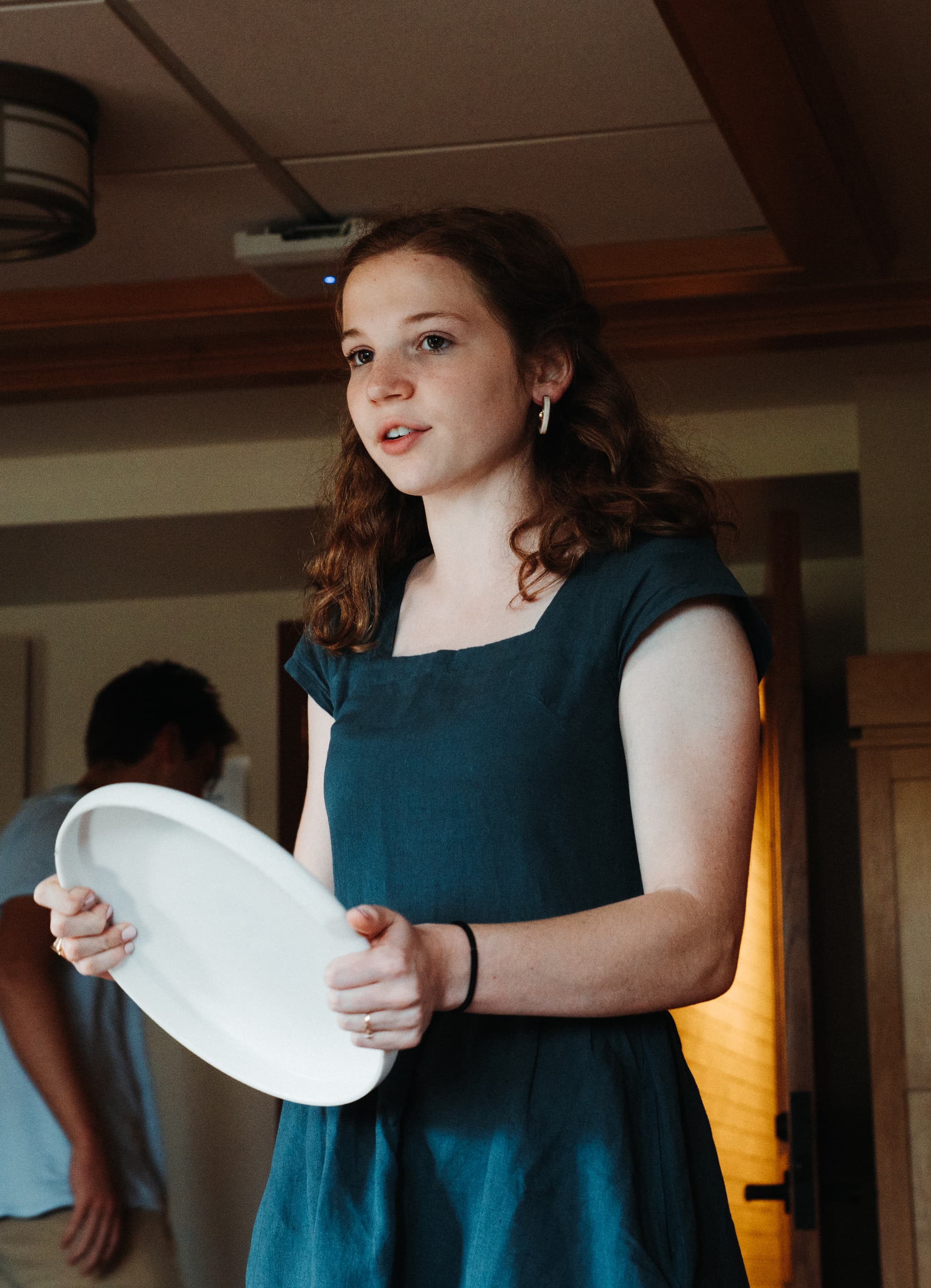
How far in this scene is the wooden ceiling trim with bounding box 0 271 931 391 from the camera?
307 cm

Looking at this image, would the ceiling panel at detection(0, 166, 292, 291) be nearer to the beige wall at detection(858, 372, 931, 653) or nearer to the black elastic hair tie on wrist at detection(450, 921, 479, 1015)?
the beige wall at detection(858, 372, 931, 653)

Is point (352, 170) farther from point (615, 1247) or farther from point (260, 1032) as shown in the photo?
point (615, 1247)

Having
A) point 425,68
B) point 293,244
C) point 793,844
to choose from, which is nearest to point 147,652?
point 293,244

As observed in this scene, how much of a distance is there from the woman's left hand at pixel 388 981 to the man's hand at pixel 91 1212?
2.14 metres

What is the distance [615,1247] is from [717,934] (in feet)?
0.74

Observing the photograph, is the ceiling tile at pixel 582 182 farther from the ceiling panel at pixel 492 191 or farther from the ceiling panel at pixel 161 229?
the ceiling panel at pixel 161 229

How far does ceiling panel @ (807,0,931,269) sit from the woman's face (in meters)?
1.07

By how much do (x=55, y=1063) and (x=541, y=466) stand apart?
2.01 m

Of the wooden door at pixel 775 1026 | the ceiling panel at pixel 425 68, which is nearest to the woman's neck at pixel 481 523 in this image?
the ceiling panel at pixel 425 68

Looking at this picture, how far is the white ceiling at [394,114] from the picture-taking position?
2.01 meters

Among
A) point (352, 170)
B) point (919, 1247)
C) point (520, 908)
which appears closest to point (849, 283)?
point (352, 170)

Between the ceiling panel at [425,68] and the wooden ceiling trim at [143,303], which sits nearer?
the ceiling panel at [425,68]

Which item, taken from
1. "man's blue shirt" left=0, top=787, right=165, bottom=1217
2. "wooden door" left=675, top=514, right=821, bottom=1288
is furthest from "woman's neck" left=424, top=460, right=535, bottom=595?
"man's blue shirt" left=0, top=787, right=165, bottom=1217

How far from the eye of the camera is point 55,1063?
2893 millimetres
